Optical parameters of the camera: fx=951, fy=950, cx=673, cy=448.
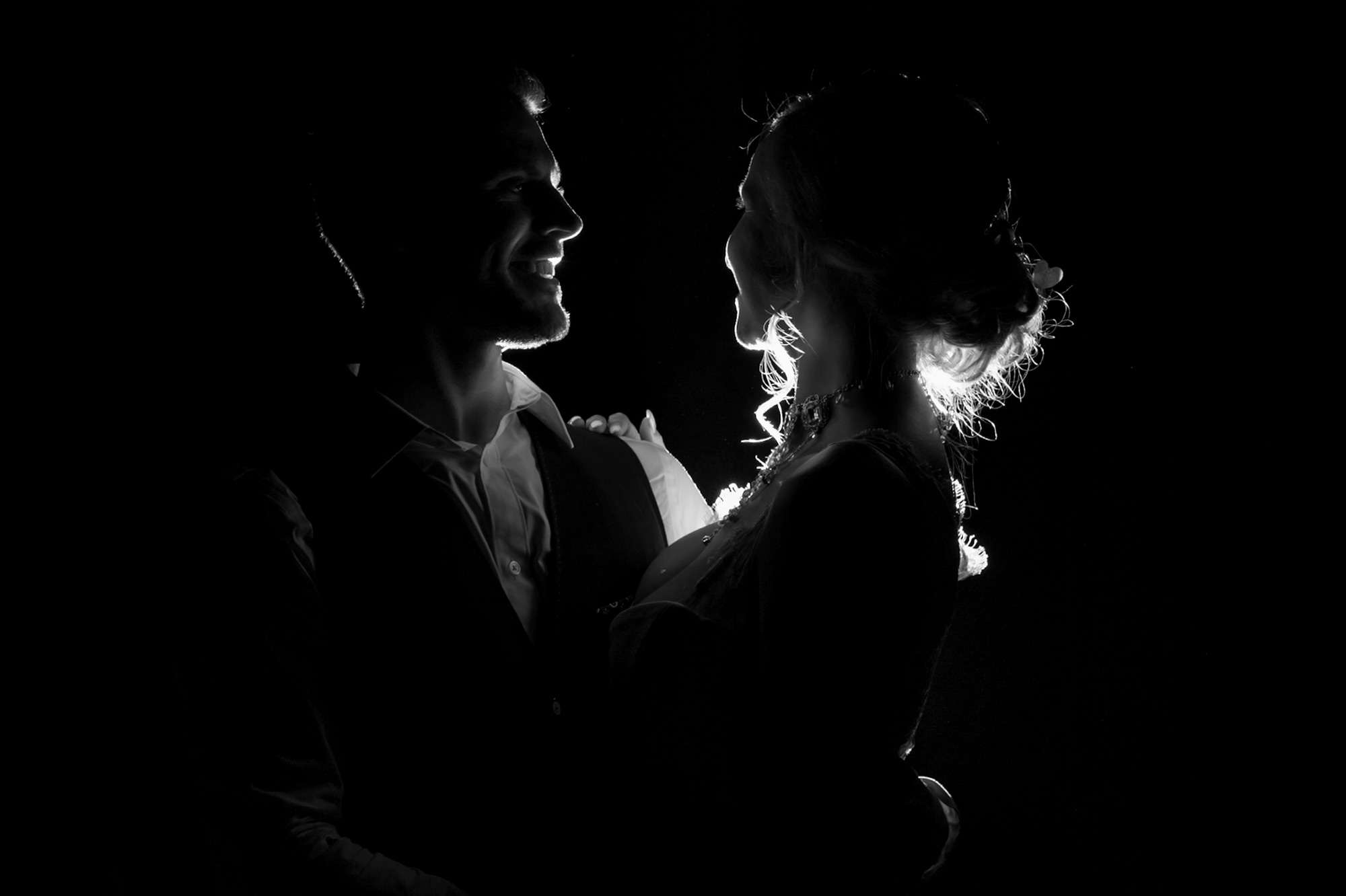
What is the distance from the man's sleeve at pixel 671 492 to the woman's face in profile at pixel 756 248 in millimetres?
383

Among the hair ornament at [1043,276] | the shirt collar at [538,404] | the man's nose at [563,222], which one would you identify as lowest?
the shirt collar at [538,404]

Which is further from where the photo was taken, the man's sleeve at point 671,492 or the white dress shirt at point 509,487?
the man's sleeve at point 671,492

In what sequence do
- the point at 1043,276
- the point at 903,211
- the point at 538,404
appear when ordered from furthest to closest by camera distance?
the point at 538,404 < the point at 1043,276 < the point at 903,211

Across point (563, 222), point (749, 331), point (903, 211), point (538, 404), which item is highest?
point (903, 211)

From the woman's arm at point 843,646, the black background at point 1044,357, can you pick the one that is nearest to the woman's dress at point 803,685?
the woman's arm at point 843,646

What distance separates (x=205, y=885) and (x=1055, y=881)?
1.71m

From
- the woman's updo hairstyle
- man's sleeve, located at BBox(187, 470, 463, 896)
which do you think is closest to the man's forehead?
the woman's updo hairstyle

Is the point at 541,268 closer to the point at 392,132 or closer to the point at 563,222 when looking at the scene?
the point at 563,222

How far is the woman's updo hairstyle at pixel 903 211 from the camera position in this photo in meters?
1.40

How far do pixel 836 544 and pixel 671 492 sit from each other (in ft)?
1.94

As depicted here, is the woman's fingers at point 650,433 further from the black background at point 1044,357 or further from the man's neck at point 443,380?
the black background at point 1044,357

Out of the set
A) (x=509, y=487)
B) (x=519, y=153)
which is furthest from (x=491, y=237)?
(x=509, y=487)

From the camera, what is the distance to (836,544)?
129 centimetres

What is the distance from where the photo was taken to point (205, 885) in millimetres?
1442
